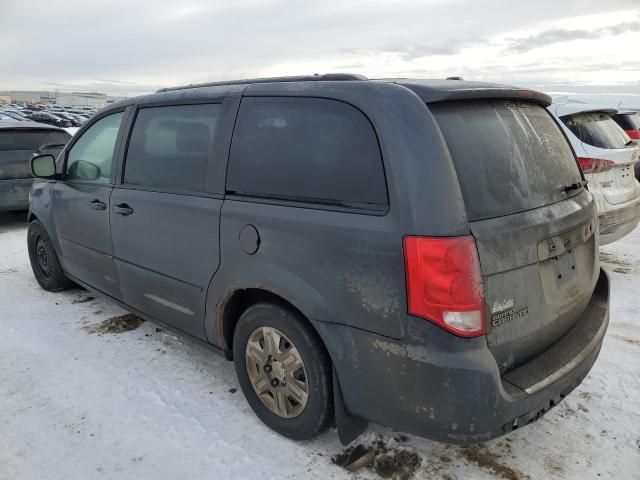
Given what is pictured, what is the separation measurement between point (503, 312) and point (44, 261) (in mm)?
4337

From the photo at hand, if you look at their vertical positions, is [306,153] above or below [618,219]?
above

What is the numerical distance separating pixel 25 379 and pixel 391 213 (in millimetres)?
2659

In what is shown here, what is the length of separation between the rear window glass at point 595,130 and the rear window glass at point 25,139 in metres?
7.12

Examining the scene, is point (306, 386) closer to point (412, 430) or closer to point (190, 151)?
point (412, 430)

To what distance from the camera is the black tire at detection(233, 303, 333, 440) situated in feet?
7.72

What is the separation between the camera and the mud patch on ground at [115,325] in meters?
3.93

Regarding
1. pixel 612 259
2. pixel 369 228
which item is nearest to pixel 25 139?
pixel 369 228

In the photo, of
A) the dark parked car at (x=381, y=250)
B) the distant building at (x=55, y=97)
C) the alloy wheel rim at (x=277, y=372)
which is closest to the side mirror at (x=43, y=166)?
the dark parked car at (x=381, y=250)

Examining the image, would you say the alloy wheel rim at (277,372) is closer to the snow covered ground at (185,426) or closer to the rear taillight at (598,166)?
the snow covered ground at (185,426)

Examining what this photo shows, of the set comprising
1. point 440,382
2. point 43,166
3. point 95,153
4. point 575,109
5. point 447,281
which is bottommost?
point 440,382

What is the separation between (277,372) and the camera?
2561mm

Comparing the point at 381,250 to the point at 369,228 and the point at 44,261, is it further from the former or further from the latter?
the point at 44,261

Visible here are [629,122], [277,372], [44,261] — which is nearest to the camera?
[277,372]

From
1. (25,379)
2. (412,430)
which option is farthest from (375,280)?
(25,379)
